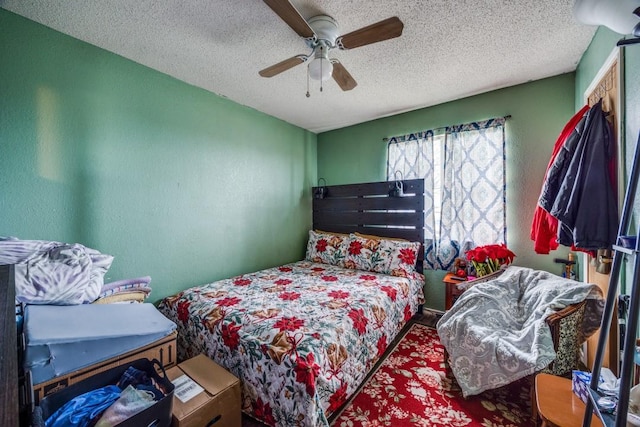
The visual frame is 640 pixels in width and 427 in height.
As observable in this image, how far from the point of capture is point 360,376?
1.68m

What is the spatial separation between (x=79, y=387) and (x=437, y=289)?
2996 millimetres

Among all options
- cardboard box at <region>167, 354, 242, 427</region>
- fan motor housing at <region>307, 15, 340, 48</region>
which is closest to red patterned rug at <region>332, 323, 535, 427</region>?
cardboard box at <region>167, 354, 242, 427</region>

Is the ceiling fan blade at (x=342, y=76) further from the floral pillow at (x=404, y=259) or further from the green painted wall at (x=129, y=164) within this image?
the floral pillow at (x=404, y=259)

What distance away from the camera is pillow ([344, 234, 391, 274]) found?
9.14 ft

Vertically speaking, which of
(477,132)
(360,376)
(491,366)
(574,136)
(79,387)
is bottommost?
(360,376)

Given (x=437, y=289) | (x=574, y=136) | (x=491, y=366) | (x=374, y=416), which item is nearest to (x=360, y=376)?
(x=374, y=416)

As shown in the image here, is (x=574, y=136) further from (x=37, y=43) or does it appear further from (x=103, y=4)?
(x=37, y=43)

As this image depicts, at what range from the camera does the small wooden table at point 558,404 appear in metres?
1.08

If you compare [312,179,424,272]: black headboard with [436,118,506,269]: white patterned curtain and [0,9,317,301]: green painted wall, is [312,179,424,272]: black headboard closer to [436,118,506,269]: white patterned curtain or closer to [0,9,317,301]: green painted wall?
[436,118,506,269]: white patterned curtain

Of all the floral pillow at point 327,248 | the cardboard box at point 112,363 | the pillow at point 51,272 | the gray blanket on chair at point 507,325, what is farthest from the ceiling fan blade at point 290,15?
the floral pillow at point 327,248

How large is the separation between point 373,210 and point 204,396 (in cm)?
251

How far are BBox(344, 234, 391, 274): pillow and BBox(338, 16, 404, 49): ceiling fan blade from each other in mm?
1990

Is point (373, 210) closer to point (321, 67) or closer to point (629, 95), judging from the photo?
point (321, 67)

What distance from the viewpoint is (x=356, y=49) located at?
1903 mm
